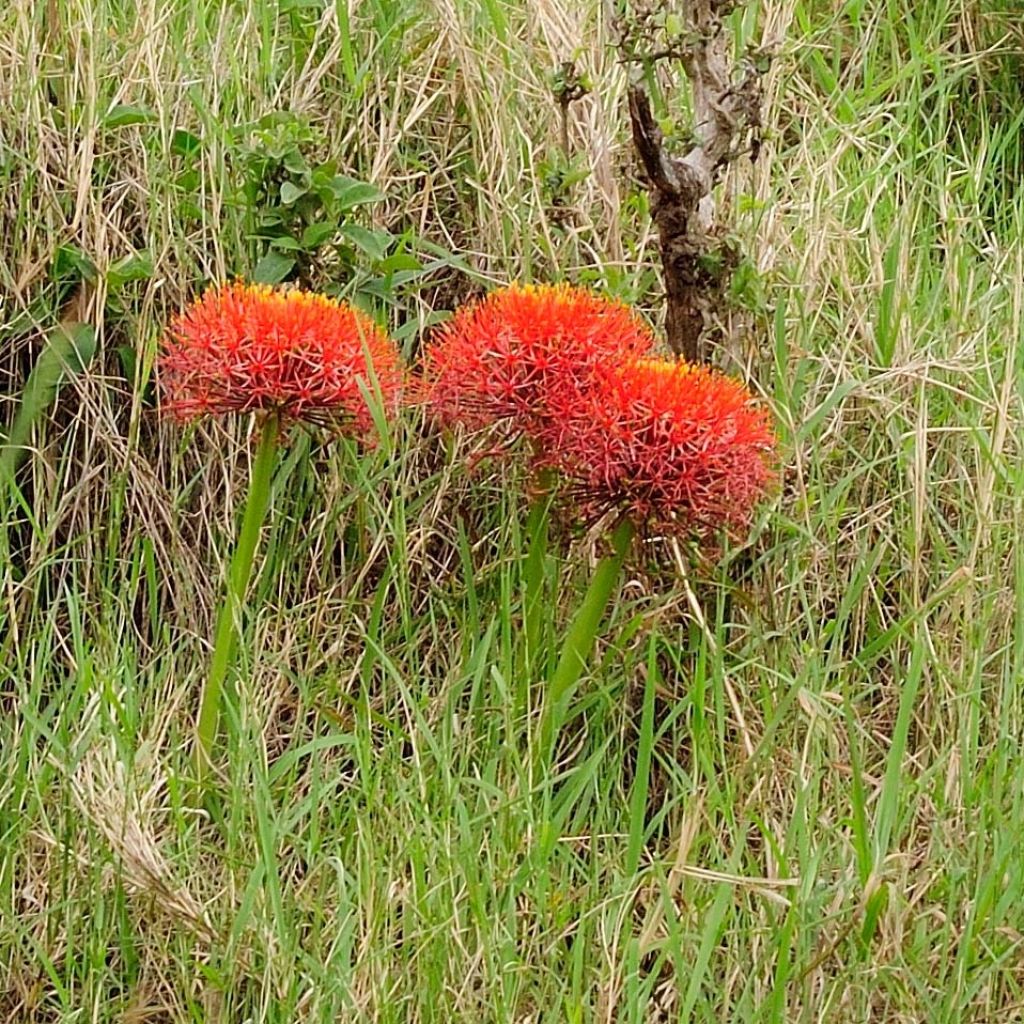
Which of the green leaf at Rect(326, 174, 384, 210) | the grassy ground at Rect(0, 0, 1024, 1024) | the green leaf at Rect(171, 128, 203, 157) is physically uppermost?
the green leaf at Rect(171, 128, 203, 157)

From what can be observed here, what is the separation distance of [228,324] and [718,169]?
88 cm

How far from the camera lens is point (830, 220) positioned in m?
2.71

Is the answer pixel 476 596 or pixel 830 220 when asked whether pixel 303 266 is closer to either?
pixel 476 596

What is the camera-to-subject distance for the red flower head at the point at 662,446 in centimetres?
192

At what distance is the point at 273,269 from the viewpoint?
2441 millimetres

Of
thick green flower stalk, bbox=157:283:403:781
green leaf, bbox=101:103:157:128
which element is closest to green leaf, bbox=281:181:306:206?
green leaf, bbox=101:103:157:128

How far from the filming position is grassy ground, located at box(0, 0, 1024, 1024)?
1953mm

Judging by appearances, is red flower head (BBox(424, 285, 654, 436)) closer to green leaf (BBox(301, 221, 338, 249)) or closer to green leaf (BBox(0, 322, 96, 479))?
green leaf (BBox(301, 221, 338, 249))

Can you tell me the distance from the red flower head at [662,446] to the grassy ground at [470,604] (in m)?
0.28

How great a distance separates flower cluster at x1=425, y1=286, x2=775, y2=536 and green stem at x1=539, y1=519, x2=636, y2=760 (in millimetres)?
90

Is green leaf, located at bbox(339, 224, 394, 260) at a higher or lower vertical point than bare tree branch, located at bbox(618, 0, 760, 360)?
lower

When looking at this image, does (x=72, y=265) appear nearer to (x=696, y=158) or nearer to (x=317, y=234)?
(x=317, y=234)

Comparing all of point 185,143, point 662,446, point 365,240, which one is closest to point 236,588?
point 662,446

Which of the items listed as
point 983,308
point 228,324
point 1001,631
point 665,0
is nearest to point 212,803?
point 228,324
